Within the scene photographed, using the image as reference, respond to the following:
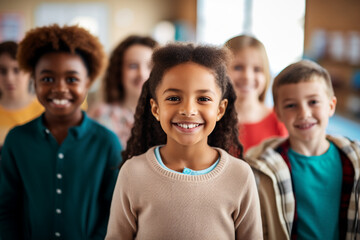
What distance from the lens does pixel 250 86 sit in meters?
1.74

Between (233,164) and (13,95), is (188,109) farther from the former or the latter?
(13,95)

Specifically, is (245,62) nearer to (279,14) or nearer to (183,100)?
(183,100)

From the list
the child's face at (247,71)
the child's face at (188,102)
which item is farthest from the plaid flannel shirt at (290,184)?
the child's face at (247,71)

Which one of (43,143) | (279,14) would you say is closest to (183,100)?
(43,143)

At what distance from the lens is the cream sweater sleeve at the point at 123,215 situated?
102cm

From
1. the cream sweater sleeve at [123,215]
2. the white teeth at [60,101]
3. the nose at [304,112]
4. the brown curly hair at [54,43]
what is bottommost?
the cream sweater sleeve at [123,215]

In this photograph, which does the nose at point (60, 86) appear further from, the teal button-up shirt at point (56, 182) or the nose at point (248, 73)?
the nose at point (248, 73)

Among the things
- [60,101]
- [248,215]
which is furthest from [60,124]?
[248,215]

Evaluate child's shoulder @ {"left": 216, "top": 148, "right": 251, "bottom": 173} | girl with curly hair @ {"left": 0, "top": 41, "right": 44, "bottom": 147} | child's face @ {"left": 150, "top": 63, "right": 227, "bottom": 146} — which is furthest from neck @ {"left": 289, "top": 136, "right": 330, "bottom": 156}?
girl with curly hair @ {"left": 0, "top": 41, "right": 44, "bottom": 147}

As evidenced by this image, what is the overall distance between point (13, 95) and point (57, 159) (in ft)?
2.66

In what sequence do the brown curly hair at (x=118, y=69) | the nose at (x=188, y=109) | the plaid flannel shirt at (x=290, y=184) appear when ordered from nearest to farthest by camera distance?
the nose at (x=188, y=109) → the plaid flannel shirt at (x=290, y=184) → the brown curly hair at (x=118, y=69)

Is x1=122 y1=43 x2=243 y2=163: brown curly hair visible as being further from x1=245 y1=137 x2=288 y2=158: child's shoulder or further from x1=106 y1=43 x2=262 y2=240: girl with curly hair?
x1=245 y1=137 x2=288 y2=158: child's shoulder

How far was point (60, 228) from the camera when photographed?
124 cm

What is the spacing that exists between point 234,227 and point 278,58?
4.43 metres
